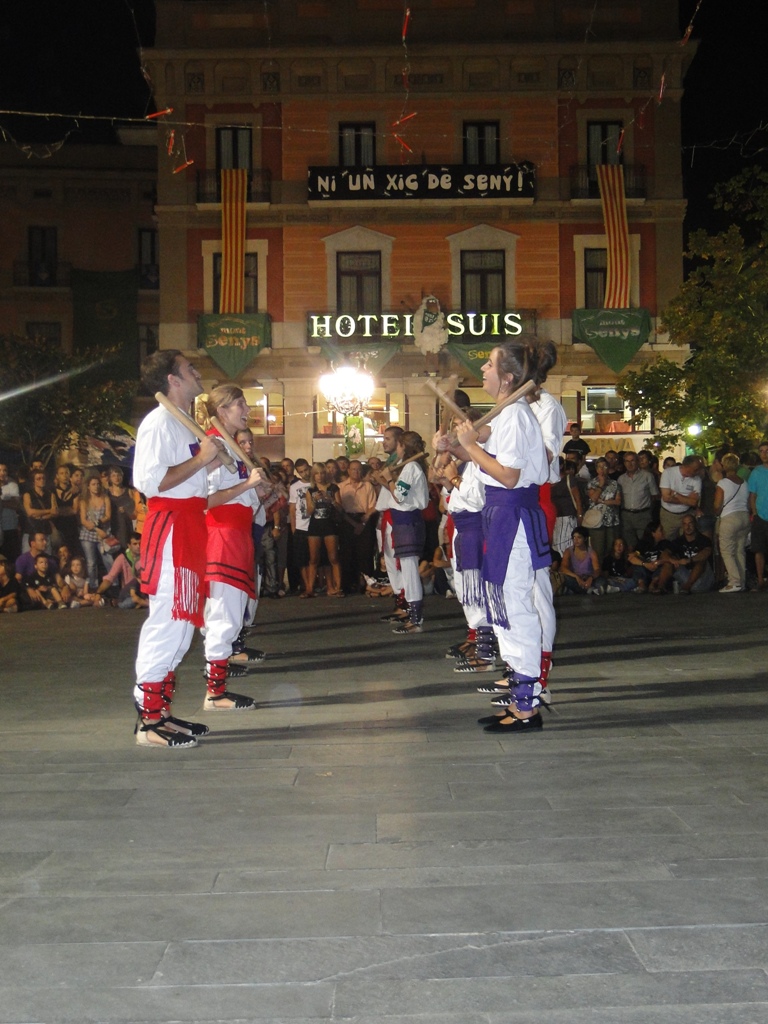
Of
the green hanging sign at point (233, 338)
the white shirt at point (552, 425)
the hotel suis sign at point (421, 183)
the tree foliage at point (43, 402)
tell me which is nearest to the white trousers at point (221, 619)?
the white shirt at point (552, 425)

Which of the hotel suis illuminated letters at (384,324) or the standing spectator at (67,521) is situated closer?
the standing spectator at (67,521)

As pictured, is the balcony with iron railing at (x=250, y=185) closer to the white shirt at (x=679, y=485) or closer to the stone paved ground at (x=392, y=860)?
the white shirt at (x=679, y=485)

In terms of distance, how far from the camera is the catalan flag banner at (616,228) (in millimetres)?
28578

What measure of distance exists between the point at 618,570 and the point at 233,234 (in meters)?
16.4

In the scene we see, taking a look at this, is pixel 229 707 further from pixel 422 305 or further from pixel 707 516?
pixel 422 305

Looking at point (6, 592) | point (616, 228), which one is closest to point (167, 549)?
point (6, 592)

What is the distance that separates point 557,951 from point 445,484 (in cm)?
708

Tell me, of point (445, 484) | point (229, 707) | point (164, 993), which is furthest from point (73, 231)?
point (164, 993)

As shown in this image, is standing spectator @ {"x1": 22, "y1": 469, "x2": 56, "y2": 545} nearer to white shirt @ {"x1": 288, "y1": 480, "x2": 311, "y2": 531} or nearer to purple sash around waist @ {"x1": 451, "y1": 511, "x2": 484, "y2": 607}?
white shirt @ {"x1": 288, "y1": 480, "x2": 311, "y2": 531}

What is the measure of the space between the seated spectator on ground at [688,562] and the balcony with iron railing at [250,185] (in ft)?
55.7

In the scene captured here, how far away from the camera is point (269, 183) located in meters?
29.2

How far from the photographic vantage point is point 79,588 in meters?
15.2

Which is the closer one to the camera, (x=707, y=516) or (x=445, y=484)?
(x=445, y=484)

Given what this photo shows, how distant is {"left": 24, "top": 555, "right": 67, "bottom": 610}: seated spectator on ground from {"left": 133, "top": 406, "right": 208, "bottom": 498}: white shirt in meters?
9.06
